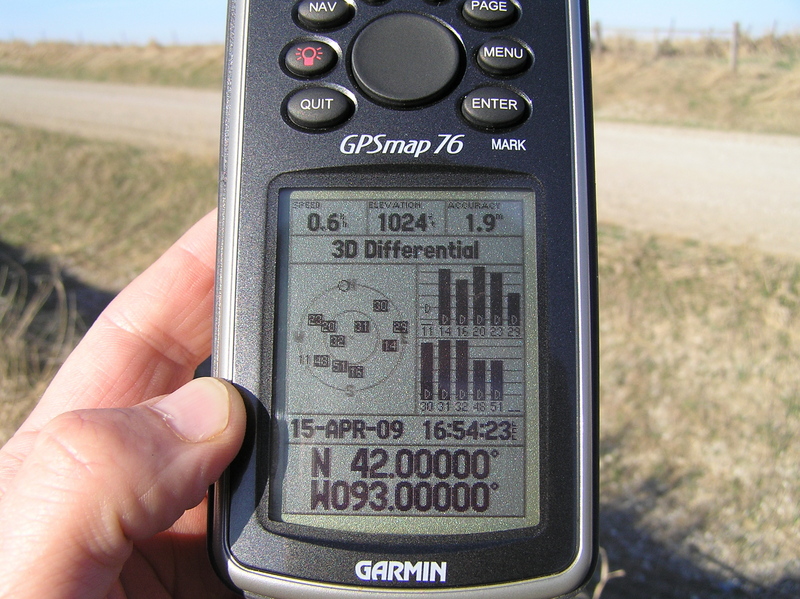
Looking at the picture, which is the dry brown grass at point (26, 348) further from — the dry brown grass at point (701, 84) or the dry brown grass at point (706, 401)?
the dry brown grass at point (701, 84)

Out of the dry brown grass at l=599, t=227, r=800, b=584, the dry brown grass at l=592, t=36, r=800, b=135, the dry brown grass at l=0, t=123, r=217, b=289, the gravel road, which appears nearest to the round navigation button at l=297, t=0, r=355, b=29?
the dry brown grass at l=599, t=227, r=800, b=584

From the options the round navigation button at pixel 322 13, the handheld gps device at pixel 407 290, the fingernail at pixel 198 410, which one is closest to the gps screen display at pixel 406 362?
the handheld gps device at pixel 407 290

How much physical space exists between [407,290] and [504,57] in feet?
2.07

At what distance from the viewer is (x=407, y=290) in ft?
5.92

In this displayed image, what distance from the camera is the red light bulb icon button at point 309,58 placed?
1807mm

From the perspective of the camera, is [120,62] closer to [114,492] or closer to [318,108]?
[318,108]

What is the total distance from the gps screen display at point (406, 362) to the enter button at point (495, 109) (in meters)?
0.17

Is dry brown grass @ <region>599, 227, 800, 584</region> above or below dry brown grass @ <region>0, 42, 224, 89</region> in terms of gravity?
below

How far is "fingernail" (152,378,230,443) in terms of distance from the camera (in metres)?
1.61

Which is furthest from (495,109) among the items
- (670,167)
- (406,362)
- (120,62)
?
(120,62)

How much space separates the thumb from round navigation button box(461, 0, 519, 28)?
3.76 ft

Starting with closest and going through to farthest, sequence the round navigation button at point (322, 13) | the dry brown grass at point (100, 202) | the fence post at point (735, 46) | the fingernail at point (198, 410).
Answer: the fingernail at point (198, 410)
the round navigation button at point (322, 13)
the dry brown grass at point (100, 202)
the fence post at point (735, 46)

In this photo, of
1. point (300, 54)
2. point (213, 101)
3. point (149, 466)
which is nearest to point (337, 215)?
point (300, 54)

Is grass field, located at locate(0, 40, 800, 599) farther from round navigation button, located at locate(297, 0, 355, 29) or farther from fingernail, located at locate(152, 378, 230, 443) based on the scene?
round navigation button, located at locate(297, 0, 355, 29)
